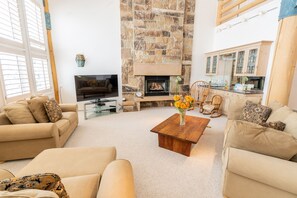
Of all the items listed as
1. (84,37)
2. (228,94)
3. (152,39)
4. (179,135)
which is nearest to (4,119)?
(179,135)

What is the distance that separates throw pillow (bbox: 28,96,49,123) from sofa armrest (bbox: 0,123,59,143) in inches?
12.7

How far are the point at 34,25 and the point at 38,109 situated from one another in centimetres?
237

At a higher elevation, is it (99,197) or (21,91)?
(21,91)

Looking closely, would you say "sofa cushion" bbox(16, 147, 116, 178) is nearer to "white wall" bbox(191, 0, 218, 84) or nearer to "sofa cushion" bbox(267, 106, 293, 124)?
"sofa cushion" bbox(267, 106, 293, 124)

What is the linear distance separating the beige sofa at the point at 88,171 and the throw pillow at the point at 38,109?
1.05 meters

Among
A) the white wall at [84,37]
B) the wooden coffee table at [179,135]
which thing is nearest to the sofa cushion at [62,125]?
the wooden coffee table at [179,135]

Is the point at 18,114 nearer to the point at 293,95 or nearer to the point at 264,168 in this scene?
the point at 264,168

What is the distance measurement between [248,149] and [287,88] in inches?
105

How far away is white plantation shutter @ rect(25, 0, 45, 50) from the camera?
125 inches

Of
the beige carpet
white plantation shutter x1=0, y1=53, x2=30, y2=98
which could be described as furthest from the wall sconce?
the beige carpet

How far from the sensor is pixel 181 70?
208 inches

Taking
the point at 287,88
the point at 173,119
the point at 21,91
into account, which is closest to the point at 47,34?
the point at 21,91

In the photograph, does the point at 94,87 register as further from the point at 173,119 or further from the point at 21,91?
the point at 173,119

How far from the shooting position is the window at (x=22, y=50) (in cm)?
243
